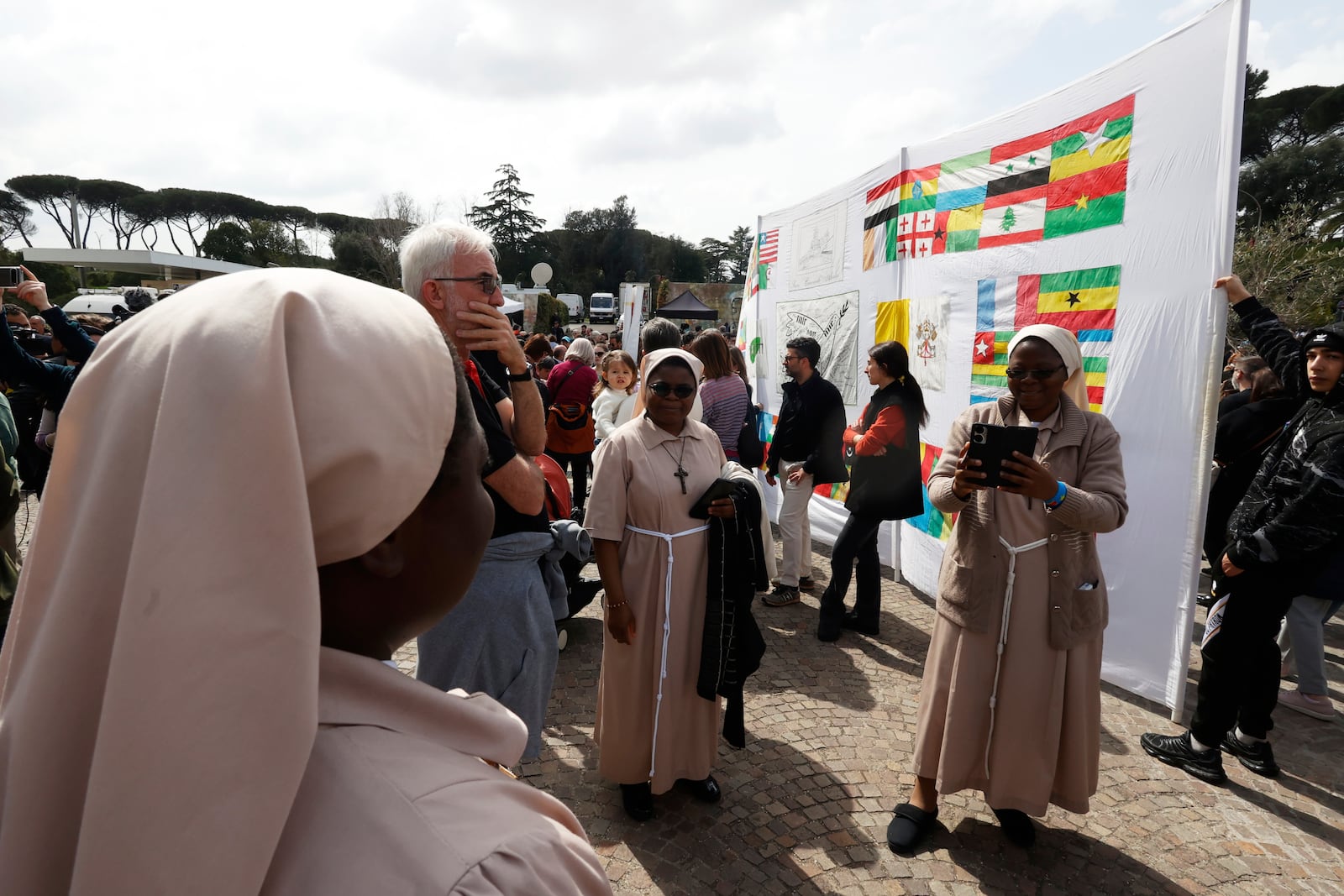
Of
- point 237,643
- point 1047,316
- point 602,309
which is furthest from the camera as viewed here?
point 602,309

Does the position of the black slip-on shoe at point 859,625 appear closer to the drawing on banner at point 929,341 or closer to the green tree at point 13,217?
the drawing on banner at point 929,341

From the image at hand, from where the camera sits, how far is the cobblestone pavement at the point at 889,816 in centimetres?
279

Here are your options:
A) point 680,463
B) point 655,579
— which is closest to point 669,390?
point 680,463

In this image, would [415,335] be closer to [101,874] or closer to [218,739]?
[218,739]

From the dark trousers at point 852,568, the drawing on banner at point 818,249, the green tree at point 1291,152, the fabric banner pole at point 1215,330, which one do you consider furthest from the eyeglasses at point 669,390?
the green tree at point 1291,152

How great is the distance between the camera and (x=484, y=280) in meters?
2.16

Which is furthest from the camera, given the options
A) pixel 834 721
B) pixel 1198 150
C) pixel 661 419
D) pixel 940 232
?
pixel 940 232

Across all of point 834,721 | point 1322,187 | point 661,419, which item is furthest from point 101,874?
point 1322,187

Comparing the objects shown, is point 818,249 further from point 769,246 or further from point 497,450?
point 497,450

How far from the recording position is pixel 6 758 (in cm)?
64

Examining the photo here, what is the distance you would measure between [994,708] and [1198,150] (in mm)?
3070

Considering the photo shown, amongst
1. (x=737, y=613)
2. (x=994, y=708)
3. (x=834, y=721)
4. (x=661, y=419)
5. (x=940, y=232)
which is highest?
(x=940, y=232)

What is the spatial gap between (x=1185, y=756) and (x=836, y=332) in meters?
4.40

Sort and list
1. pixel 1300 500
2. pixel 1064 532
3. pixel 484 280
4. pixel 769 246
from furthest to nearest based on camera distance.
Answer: pixel 769 246 → pixel 1300 500 → pixel 1064 532 → pixel 484 280
